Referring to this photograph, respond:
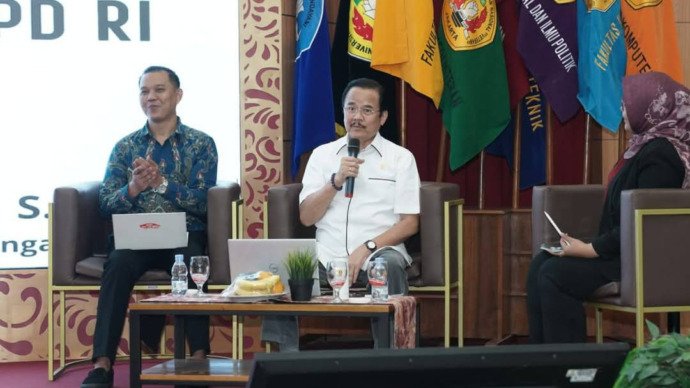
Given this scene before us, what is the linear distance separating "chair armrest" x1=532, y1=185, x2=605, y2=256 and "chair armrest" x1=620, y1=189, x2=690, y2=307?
49 cm

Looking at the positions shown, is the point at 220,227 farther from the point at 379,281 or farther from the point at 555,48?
the point at 555,48

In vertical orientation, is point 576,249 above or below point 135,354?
above

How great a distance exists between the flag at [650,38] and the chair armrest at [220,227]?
199 centimetres

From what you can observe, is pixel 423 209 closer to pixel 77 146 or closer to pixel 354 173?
pixel 354 173

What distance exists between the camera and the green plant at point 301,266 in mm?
3023

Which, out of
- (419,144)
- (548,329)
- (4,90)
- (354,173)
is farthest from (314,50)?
(548,329)

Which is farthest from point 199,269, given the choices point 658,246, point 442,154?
point 442,154

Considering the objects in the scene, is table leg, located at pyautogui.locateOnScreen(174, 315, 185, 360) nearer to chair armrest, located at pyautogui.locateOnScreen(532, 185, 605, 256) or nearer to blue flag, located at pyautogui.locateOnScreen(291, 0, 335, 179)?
blue flag, located at pyautogui.locateOnScreen(291, 0, 335, 179)

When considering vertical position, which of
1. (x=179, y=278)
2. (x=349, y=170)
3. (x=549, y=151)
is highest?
(x=549, y=151)

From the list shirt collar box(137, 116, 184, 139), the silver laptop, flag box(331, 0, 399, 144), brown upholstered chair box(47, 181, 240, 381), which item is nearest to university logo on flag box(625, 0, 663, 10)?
flag box(331, 0, 399, 144)

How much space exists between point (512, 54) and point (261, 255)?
6.91ft

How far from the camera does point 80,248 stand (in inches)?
160

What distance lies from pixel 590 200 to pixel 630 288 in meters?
0.63

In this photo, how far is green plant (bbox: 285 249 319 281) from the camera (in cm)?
302
